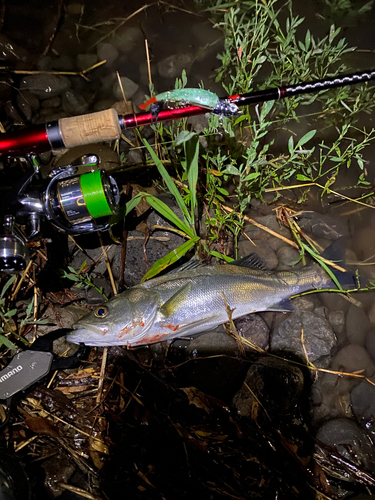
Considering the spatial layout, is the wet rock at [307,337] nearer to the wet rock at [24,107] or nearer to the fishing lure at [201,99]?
the fishing lure at [201,99]

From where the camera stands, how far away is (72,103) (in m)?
4.90

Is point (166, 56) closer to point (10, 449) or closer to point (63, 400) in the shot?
point (63, 400)

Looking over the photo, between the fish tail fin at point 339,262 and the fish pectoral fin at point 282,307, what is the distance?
0.55 metres

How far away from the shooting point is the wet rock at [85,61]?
5.06m

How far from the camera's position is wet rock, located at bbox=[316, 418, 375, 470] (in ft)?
10.6

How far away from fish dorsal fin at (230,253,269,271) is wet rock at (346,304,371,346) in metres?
1.26

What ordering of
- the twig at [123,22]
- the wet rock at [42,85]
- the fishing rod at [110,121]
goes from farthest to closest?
the twig at [123,22] < the wet rock at [42,85] < the fishing rod at [110,121]

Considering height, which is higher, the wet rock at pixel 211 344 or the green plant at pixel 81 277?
the green plant at pixel 81 277

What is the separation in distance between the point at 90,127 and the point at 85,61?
3.06 metres

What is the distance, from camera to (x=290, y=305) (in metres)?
3.58

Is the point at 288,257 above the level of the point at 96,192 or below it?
below

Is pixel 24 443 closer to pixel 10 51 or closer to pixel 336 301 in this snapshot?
pixel 336 301

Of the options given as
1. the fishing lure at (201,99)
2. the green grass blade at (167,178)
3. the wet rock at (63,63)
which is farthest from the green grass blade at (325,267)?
the wet rock at (63,63)

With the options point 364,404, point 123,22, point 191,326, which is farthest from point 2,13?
point 364,404
